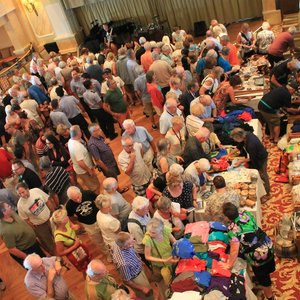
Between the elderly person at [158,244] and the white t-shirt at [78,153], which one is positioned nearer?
the elderly person at [158,244]

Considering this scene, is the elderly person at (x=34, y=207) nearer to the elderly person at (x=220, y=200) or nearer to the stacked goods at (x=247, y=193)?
the elderly person at (x=220, y=200)

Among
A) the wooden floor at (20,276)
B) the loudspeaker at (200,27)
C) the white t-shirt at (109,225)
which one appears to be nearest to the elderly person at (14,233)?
the wooden floor at (20,276)

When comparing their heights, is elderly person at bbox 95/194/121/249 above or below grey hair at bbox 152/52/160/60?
below

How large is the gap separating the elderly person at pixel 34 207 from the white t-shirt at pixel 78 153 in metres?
0.69

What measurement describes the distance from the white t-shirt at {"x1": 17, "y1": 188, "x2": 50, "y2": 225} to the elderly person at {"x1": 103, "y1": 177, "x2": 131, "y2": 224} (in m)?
0.86

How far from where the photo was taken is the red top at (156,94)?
625 centimetres

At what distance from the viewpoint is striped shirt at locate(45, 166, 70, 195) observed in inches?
183

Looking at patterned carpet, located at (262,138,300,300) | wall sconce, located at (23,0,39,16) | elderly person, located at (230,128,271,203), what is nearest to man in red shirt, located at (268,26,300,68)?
patterned carpet, located at (262,138,300,300)

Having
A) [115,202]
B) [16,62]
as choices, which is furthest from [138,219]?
[16,62]

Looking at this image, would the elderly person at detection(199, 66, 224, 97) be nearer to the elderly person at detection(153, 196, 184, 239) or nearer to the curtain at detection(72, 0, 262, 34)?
the elderly person at detection(153, 196, 184, 239)

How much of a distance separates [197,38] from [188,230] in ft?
33.0

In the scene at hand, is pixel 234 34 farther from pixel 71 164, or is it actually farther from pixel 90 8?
pixel 71 164

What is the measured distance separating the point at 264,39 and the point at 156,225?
5.87 m

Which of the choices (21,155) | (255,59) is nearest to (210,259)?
(21,155)
